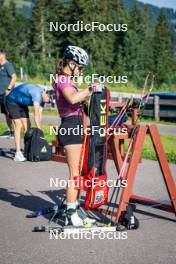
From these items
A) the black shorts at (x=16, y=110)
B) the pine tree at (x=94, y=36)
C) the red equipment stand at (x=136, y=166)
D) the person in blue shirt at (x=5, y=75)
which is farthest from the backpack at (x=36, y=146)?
the pine tree at (x=94, y=36)

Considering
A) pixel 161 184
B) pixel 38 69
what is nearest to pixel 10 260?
pixel 161 184

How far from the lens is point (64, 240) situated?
23.2 ft

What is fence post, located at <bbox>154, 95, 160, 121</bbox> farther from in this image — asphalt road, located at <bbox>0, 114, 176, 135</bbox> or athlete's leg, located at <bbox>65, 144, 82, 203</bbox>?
athlete's leg, located at <bbox>65, 144, 82, 203</bbox>

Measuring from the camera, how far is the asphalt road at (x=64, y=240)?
6387mm

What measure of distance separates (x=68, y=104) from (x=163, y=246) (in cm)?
178

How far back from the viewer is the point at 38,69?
59625 mm

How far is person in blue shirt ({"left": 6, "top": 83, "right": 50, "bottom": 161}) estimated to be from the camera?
12703mm

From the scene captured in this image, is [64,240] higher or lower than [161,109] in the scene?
higher

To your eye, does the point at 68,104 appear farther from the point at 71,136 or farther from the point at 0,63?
the point at 0,63

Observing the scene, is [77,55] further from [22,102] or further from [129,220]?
[22,102]

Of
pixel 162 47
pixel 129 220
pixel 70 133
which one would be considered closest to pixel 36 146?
pixel 70 133

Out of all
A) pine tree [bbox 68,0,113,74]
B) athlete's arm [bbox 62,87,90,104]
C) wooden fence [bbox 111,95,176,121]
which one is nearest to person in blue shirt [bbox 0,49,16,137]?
athlete's arm [bbox 62,87,90,104]

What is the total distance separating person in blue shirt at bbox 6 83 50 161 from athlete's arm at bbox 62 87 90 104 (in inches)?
215

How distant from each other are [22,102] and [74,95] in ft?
18.7
